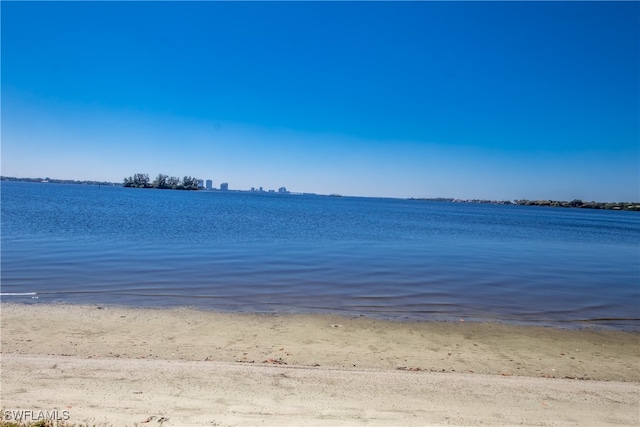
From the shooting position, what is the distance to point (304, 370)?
24.3 feet

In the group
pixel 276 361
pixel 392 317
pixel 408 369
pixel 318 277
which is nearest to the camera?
pixel 408 369

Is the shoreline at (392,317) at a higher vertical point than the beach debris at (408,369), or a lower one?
lower

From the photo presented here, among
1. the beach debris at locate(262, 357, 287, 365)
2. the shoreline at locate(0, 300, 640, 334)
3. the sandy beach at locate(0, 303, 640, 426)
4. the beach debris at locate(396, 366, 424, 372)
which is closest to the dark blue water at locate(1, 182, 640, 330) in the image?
the shoreline at locate(0, 300, 640, 334)

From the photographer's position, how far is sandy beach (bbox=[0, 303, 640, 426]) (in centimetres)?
579

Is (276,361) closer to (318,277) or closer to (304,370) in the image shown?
(304,370)

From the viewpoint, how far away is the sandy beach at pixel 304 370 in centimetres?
579

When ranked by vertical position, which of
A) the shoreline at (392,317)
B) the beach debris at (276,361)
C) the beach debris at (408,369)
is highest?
the beach debris at (276,361)

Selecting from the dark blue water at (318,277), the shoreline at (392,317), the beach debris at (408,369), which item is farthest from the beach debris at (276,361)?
the dark blue water at (318,277)

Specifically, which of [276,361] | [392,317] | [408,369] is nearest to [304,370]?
[276,361]

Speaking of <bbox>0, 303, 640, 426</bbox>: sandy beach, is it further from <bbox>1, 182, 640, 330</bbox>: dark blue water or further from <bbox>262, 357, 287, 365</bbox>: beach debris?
<bbox>1, 182, 640, 330</bbox>: dark blue water

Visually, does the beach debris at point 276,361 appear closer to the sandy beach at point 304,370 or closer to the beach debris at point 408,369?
the sandy beach at point 304,370

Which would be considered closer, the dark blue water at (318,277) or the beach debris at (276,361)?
the beach debris at (276,361)

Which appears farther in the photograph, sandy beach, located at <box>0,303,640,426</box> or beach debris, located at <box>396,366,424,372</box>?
beach debris, located at <box>396,366,424,372</box>

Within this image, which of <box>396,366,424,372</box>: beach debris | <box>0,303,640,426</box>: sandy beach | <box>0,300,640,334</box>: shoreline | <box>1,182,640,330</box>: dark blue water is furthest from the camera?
<box>1,182,640,330</box>: dark blue water
